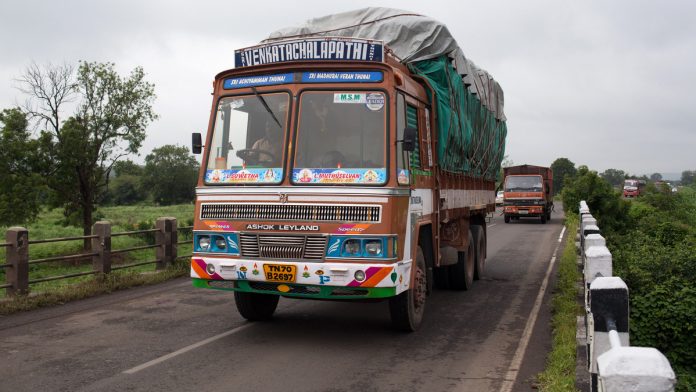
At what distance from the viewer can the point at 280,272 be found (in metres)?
6.64

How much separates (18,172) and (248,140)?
72.2 ft

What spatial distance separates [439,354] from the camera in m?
6.68

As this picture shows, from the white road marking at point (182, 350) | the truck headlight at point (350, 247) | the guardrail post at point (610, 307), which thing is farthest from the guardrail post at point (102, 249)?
the guardrail post at point (610, 307)

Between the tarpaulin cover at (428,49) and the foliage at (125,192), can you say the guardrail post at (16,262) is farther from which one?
the foliage at (125,192)

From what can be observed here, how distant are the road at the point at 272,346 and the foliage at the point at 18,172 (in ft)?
55.8

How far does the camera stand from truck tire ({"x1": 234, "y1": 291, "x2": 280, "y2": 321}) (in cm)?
812

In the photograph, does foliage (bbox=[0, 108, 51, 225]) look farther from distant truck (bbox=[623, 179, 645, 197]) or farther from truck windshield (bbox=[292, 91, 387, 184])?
distant truck (bbox=[623, 179, 645, 197])

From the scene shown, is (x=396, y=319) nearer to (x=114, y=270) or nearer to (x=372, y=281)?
(x=372, y=281)

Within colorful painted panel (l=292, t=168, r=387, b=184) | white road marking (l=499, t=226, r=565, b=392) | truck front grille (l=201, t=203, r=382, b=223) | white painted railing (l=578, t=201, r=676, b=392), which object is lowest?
white road marking (l=499, t=226, r=565, b=392)

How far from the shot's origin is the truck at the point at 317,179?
6566 millimetres

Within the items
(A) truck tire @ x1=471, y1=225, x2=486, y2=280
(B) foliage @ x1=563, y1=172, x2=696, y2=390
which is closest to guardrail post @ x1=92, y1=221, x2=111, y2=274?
(A) truck tire @ x1=471, y1=225, x2=486, y2=280

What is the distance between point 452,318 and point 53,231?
39814 millimetres

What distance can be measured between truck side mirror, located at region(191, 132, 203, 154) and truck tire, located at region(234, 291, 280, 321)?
2.00 m

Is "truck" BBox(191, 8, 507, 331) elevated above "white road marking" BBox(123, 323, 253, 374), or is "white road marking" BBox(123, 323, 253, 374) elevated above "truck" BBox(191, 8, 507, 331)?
"truck" BBox(191, 8, 507, 331)
